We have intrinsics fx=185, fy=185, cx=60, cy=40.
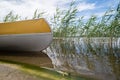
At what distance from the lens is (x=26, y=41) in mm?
4180

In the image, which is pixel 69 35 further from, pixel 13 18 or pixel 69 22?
pixel 13 18

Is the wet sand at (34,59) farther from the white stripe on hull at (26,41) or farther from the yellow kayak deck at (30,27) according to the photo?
the yellow kayak deck at (30,27)

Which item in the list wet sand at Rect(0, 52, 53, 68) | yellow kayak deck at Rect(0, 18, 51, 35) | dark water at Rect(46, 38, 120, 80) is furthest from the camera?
yellow kayak deck at Rect(0, 18, 51, 35)

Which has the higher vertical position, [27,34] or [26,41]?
[27,34]

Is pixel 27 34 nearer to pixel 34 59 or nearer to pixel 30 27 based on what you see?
pixel 30 27

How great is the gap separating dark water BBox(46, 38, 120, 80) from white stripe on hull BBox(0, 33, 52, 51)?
1.04ft

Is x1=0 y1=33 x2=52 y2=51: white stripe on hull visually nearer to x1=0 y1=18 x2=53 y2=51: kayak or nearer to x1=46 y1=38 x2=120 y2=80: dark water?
x1=0 y1=18 x2=53 y2=51: kayak

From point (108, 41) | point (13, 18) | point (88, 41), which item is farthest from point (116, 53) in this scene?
point (13, 18)

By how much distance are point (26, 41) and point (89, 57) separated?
1.50m

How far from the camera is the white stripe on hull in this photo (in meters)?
4.12

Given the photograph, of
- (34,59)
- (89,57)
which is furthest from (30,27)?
(89,57)

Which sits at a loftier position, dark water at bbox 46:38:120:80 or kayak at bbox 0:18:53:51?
kayak at bbox 0:18:53:51

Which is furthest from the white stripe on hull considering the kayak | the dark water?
the dark water

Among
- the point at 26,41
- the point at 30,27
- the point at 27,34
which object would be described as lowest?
the point at 26,41
